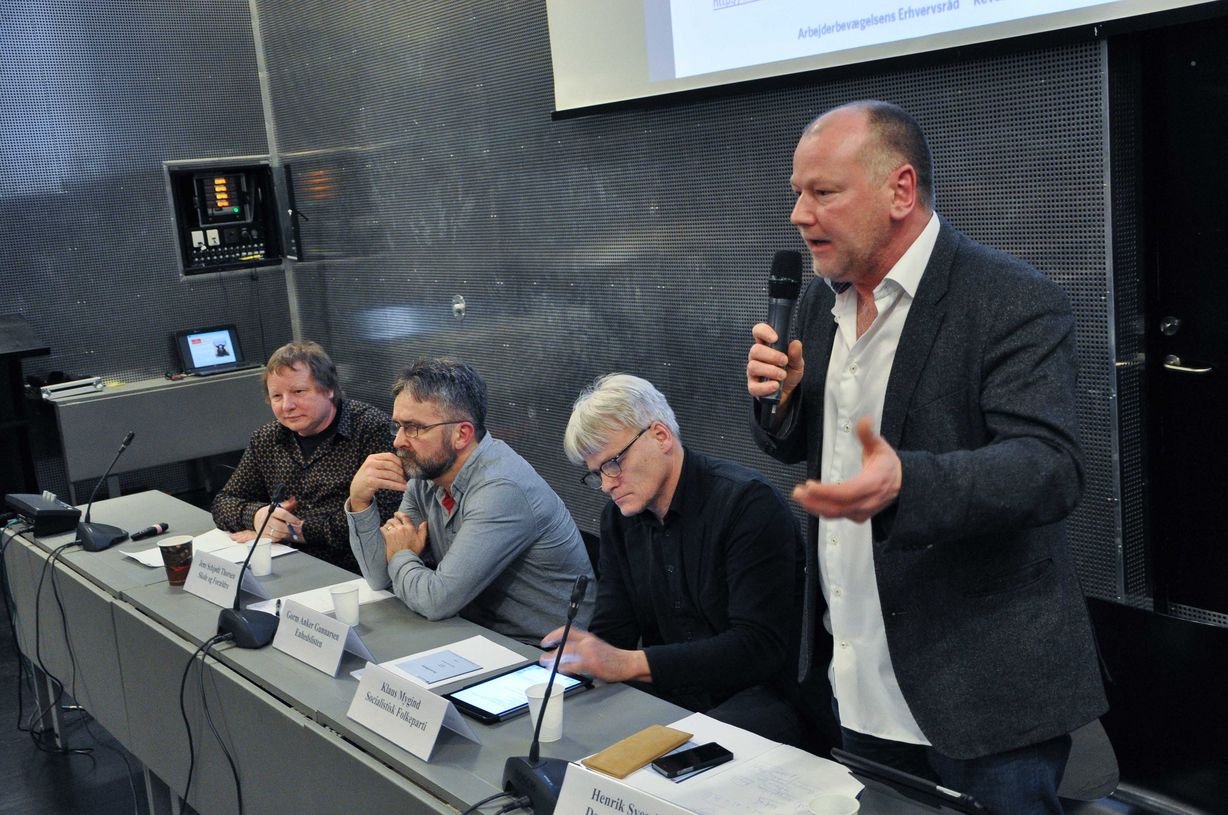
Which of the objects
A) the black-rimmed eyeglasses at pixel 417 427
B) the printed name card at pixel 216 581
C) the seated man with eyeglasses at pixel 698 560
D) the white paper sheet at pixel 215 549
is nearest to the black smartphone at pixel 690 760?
the seated man with eyeglasses at pixel 698 560

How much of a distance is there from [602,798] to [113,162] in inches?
210

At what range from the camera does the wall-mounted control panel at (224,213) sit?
5.96m

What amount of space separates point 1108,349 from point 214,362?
15.7 feet

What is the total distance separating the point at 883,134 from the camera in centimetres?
148

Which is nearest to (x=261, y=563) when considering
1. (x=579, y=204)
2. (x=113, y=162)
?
(x=579, y=204)

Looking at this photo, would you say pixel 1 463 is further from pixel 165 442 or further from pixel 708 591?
pixel 708 591

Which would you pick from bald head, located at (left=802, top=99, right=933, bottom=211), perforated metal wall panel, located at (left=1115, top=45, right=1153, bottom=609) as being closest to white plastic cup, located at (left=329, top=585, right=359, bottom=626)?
bald head, located at (left=802, top=99, right=933, bottom=211)

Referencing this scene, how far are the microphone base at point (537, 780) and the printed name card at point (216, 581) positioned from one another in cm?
119

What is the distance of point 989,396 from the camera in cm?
142

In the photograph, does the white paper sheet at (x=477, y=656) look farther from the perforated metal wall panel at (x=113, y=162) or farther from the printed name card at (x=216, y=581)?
the perforated metal wall panel at (x=113, y=162)

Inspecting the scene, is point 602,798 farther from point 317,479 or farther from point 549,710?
point 317,479

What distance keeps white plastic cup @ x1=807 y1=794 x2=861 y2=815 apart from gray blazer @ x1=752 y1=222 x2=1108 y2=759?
0.21 metres

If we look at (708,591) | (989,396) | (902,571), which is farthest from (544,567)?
(989,396)

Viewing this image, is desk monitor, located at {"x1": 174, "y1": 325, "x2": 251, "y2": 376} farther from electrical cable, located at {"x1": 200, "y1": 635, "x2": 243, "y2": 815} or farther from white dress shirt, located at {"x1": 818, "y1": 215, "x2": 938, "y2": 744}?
white dress shirt, located at {"x1": 818, "y1": 215, "x2": 938, "y2": 744}
